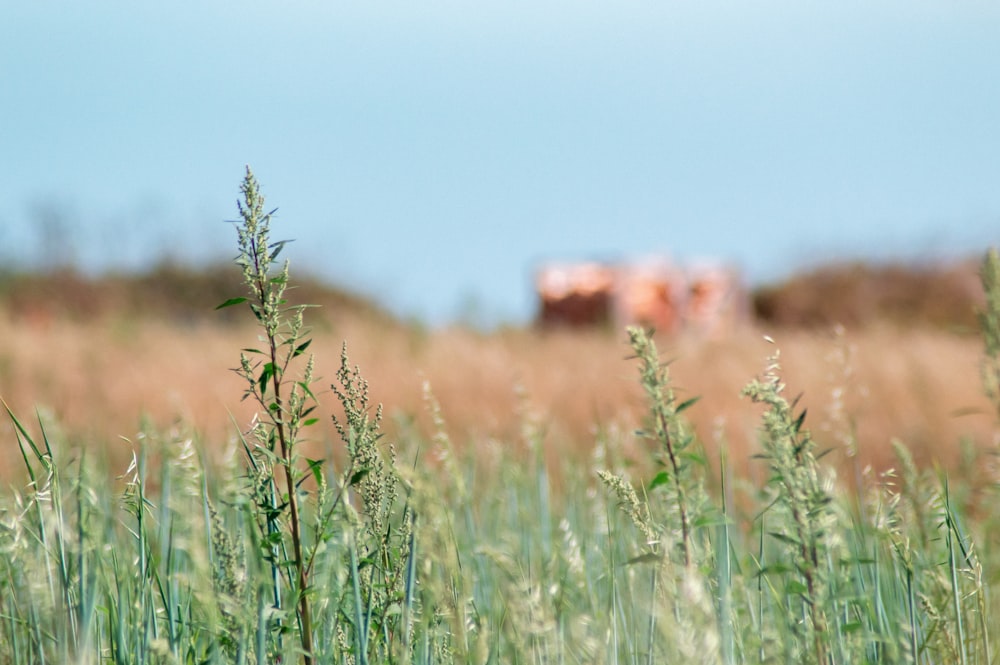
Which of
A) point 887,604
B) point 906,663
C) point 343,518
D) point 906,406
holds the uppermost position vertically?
point 343,518

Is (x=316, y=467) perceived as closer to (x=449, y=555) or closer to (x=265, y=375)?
(x=265, y=375)

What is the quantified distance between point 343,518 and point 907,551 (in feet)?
2.81

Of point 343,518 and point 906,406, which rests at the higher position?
point 343,518

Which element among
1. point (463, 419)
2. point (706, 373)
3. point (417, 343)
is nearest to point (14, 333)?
point (417, 343)

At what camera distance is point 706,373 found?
402 inches

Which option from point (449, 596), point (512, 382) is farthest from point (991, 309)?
point (512, 382)

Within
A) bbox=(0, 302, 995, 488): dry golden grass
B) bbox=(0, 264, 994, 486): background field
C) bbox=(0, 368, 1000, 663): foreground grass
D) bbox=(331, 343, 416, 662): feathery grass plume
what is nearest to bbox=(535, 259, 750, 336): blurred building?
bbox=(0, 264, 994, 486): background field

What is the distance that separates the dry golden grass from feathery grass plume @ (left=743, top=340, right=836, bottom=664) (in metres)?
4.75

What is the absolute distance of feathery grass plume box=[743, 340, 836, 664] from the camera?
3.90ft

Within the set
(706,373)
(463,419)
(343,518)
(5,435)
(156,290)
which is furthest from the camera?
(156,290)

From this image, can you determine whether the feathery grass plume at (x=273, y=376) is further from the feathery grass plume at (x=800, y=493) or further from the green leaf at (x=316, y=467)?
the feathery grass plume at (x=800, y=493)

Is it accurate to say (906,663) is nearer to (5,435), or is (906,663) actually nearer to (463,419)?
(463,419)

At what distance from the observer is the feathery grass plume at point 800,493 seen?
1188 millimetres

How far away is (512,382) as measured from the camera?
904 centimetres
